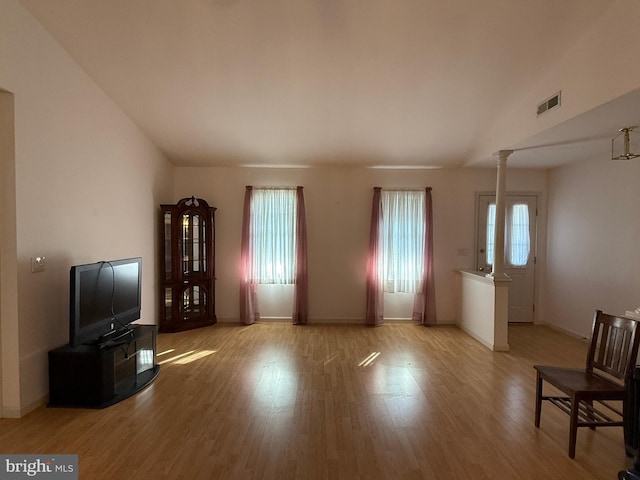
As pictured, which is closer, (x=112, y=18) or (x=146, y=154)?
(x=112, y=18)

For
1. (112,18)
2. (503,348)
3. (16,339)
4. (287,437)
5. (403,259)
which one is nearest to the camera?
(287,437)

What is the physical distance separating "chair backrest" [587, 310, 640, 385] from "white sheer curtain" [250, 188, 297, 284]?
3843mm

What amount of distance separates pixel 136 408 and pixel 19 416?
82cm

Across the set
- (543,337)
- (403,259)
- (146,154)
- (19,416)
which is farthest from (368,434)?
(146,154)

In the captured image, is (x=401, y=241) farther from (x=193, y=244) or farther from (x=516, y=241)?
(x=193, y=244)

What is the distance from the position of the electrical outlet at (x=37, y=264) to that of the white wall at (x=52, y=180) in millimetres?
36

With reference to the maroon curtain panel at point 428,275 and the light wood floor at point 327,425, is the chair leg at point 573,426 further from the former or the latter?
the maroon curtain panel at point 428,275

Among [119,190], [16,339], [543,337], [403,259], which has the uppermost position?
[119,190]

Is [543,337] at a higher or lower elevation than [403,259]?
lower

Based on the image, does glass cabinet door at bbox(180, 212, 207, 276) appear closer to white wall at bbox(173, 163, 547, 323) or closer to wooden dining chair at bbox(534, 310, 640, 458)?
white wall at bbox(173, 163, 547, 323)

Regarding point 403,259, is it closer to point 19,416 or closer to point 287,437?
point 287,437

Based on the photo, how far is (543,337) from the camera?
4898 mm

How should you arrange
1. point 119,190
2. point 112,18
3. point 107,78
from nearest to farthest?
1. point 112,18
2. point 107,78
3. point 119,190

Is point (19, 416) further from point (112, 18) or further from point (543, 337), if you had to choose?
point (543, 337)
